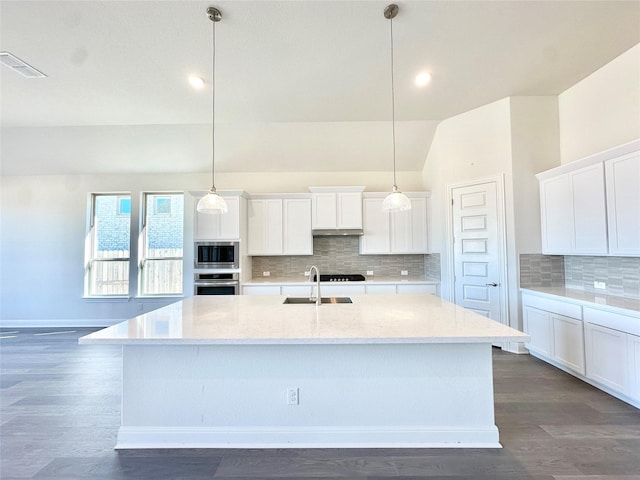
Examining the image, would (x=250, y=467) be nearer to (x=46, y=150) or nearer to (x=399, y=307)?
(x=399, y=307)

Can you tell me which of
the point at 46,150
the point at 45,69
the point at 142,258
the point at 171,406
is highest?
the point at 45,69

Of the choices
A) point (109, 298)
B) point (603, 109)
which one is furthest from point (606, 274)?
point (109, 298)

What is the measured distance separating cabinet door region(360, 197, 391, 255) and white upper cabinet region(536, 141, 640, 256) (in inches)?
83.5

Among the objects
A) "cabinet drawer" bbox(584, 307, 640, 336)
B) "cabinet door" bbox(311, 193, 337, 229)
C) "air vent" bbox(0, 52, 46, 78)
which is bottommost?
"cabinet drawer" bbox(584, 307, 640, 336)

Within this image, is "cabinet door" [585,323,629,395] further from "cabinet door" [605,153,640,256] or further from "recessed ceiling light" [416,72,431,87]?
"recessed ceiling light" [416,72,431,87]

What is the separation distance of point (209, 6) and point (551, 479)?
420 cm

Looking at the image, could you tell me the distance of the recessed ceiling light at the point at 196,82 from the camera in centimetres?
344

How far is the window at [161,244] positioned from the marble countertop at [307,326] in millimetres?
2992

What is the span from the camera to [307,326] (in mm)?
1970

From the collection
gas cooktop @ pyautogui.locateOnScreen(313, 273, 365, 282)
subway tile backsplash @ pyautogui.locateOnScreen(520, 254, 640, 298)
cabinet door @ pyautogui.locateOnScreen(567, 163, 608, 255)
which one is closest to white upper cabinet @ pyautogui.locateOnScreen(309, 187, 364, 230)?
gas cooktop @ pyautogui.locateOnScreen(313, 273, 365, 282)

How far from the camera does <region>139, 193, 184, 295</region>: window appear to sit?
17.7 ft

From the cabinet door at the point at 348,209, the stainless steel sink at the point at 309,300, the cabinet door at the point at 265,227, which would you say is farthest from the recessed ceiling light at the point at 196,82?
the stainless steel sink at the point at 309,300

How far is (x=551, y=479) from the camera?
5.67 feet

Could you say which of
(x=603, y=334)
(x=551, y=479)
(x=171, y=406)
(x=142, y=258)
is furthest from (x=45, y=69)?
(x=603, y=334)
